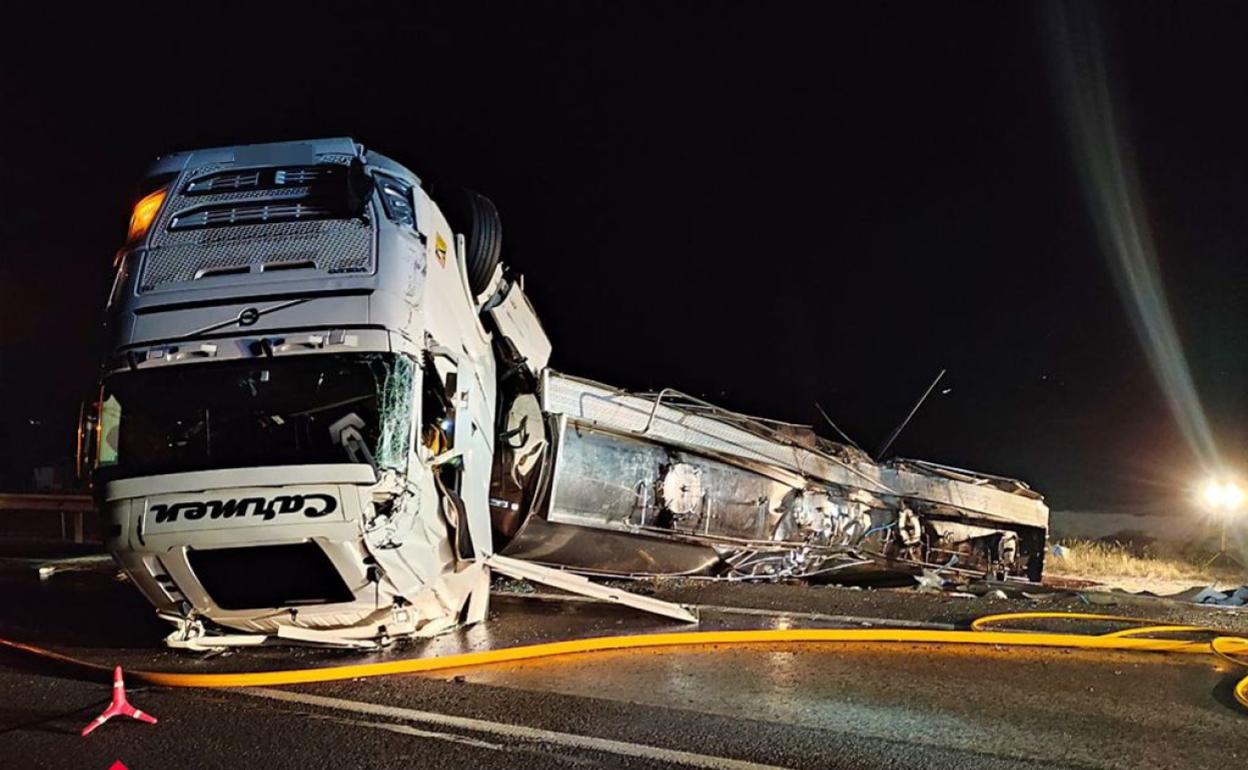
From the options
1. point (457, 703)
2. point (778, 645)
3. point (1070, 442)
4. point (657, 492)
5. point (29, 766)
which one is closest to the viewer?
point (29, 766)

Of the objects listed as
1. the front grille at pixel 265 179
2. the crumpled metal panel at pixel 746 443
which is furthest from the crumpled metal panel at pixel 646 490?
the front grille at pixel 265 179

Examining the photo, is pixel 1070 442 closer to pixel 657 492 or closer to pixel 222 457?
pixel 657 492

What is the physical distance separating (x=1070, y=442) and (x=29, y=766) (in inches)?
770

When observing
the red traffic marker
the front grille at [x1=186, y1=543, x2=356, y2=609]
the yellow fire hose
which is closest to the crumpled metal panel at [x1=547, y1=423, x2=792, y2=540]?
the yellow fire hose

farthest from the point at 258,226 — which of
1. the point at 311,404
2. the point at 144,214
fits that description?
the point at 311,404

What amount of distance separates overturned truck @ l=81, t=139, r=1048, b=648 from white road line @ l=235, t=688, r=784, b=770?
0.61 meters

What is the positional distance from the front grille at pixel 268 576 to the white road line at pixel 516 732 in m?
0.54

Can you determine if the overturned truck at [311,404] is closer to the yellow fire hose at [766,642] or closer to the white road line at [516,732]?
the yellow fire hose at [766,642]

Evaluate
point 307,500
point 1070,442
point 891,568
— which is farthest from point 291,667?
point 1070,442

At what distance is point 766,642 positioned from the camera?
6.37 metres

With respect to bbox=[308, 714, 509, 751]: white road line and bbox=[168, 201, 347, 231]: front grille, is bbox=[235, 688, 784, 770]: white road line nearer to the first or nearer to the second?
bbox=[308, 714, 509, 751]: white road line

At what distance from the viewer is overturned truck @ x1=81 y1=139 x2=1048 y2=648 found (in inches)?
203

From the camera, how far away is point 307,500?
16.6 ft

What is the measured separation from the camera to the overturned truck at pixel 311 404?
5.15 meters
